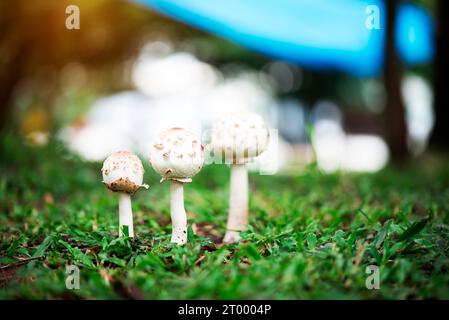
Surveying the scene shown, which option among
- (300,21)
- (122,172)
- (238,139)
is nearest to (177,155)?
(122,172)

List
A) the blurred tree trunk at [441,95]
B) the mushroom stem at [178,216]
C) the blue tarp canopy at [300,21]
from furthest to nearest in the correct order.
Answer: the blue tarp canopy at [300,21] < the blurred tree trunk at [441,95] < the mushroom stem at [178,216]

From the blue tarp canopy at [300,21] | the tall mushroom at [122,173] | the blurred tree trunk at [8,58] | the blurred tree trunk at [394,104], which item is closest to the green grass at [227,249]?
the tall mushroom at [122,173]

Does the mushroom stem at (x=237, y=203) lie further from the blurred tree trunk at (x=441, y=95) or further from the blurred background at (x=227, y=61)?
the blurred tree trunk at (x=441, y=95)

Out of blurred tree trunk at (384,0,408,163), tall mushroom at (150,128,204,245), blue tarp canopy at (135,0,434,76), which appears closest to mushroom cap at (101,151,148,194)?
tall mushroom at (150,128,204,245)

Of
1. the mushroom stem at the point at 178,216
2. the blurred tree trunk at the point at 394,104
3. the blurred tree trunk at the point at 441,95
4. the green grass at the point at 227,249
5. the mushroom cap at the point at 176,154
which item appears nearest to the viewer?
the green grass at the point at 227,249

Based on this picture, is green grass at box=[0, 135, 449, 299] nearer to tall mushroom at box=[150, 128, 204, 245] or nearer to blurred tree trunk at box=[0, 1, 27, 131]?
tall mushroom at box=[150, 128, 204, 245]

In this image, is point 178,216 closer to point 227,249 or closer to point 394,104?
point 227,249

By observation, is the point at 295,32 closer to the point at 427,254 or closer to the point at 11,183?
the point at 11,183
